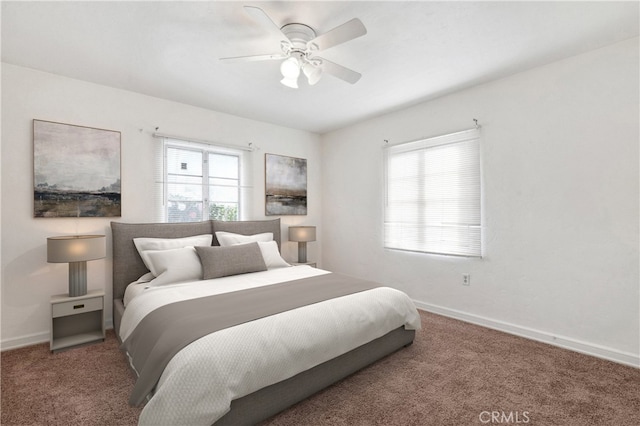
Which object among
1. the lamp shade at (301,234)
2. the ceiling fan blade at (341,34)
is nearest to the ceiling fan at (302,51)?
the ceiling fan blade at (341,34)

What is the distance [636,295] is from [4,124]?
222 inches

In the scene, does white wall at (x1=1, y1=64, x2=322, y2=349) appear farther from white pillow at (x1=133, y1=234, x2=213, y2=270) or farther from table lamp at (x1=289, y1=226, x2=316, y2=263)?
table lamp at (x1=289, y1=226, x2=316, y2=263)

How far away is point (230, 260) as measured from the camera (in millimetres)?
3170

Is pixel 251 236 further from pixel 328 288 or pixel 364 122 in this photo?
pixel 364 122

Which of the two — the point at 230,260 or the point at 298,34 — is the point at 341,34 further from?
the point at 230,260

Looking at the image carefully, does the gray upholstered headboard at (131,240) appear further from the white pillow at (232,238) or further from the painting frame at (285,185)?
the painting frame at (285,185)

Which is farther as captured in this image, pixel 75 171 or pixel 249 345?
pixel 75 171

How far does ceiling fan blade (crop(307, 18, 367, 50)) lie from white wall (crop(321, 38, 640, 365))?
2.06 m

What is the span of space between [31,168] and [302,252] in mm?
3212

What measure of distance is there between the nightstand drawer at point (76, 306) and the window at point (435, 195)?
3.41m

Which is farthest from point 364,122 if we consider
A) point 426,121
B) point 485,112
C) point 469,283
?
point 469,283

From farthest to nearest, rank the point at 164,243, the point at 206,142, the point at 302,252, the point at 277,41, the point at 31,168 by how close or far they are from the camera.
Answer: the point at 302,252 → the point at 206,142 → the point at 164,243 → the point at 31,168 → the point at 277,41

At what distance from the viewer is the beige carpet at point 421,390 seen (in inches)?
71.4

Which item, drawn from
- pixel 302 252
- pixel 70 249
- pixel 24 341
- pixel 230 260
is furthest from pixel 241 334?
pixel 302 252
